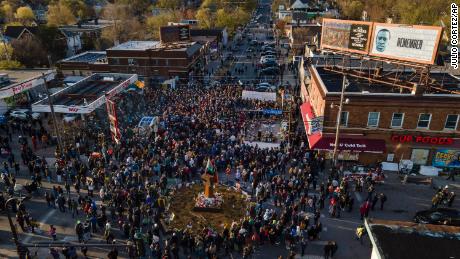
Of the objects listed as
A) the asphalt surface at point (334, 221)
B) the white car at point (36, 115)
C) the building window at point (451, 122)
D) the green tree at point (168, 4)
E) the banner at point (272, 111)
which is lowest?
the asphalt surface at point (334, 221)

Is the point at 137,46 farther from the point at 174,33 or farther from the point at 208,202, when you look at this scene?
the point at 208,202

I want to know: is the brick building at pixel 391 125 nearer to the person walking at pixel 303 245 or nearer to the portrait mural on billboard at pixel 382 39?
the portrait mural on billboard at pixel 382 39

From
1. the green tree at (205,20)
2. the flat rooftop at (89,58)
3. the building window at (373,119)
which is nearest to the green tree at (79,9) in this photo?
the green tree at (205,20)

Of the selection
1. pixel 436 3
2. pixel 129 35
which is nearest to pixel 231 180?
pixel 129 35

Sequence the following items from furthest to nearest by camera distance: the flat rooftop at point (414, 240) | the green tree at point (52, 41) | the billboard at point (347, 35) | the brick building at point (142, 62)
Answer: the green tree at point (52, 41) < the brick building at point (142, 62) < the billboard at point (347, 35) < the flat rooftop at point (414, 240)

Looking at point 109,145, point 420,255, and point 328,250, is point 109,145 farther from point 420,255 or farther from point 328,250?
point 420,255

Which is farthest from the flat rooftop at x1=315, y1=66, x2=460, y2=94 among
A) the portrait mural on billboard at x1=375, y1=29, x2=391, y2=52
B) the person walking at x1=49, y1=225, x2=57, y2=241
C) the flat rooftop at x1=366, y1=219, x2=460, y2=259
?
the person walking at x1=49, y1=225, x2=57, y2=241
